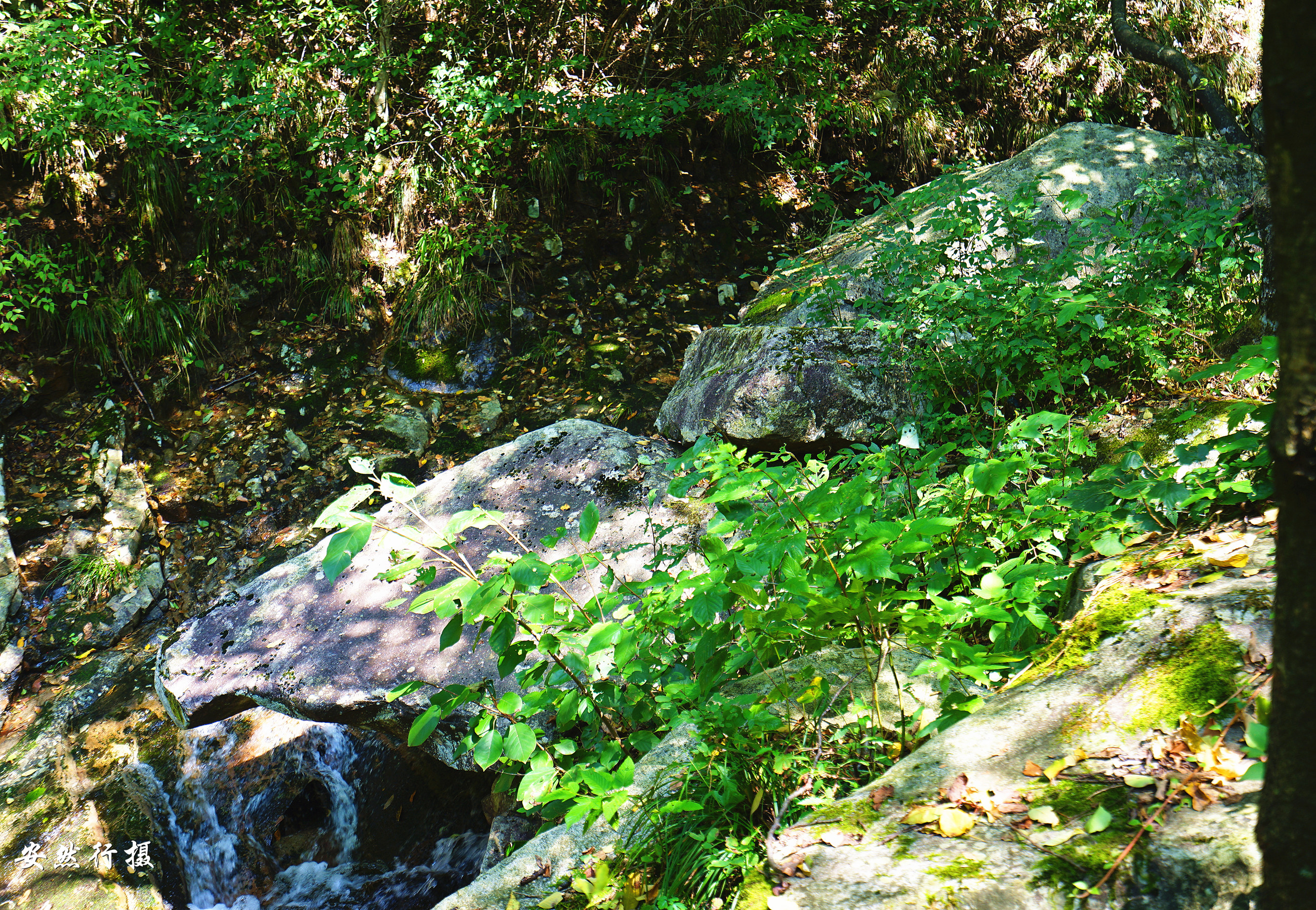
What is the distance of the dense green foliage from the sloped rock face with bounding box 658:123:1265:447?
2.48 metres

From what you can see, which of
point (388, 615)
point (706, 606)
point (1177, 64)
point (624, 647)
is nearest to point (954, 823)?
point (706, 606)

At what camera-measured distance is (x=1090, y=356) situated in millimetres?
3564

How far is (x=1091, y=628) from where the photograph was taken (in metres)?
1.63

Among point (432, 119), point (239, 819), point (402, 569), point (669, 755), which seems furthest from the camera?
point (432, 119)

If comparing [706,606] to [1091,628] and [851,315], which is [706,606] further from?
[851,315]

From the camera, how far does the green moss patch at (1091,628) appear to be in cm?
158

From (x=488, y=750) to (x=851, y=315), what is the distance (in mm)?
3832

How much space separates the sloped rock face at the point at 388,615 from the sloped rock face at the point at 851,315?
0.71 m

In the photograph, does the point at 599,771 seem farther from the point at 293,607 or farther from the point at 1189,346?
the point at 1189,346

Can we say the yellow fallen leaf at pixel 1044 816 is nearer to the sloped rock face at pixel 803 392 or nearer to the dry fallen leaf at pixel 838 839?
the dry fallen leaf at pixel 838 839

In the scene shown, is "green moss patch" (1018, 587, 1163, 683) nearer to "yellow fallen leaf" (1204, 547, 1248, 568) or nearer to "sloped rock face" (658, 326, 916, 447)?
"yellow fallen leaf" (1204, 547, 1248, 568)

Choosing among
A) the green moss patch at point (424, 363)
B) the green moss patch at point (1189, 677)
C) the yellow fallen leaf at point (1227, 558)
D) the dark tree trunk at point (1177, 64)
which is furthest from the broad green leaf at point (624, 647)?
the green moss patch at point (424, 363)

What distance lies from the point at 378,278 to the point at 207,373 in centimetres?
174

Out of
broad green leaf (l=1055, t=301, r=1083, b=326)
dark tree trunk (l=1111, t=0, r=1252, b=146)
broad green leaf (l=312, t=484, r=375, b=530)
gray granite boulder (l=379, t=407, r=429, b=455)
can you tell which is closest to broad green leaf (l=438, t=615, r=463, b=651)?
broad green leaf (l=312, t=484, r=375, b=530)
